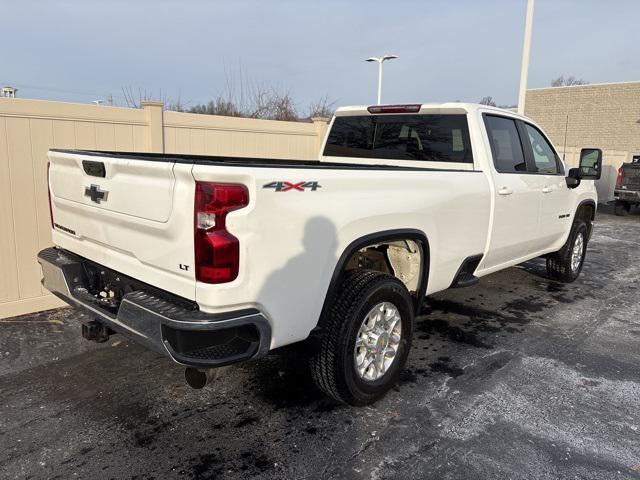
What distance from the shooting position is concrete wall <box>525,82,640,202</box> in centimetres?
2830

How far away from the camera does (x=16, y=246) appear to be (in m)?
4.88

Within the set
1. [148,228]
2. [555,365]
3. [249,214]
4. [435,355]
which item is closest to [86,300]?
[148,228]

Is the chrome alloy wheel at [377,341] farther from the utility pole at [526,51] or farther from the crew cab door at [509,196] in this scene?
the utility pole at [526,51]

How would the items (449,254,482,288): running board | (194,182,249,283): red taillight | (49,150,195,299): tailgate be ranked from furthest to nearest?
(449,254,482,288): running board < (49,150,195,299): tailgate < (194,182,249,283): red taillight

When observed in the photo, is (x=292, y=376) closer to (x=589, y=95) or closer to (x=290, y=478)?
(x=290, y=478)

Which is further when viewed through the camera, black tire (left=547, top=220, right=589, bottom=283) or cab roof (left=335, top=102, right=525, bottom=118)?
black tire (left=547, top=220, right=589, bottom=283)

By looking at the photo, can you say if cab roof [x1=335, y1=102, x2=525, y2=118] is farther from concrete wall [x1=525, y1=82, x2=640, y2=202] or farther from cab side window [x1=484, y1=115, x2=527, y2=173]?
concrete wall [x1=525, y1=82, x2=640, y2=202]

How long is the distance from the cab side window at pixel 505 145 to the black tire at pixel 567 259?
1.97 meters

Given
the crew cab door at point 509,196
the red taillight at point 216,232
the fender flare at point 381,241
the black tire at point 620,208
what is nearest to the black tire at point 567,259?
the crew cab door at point 509,196

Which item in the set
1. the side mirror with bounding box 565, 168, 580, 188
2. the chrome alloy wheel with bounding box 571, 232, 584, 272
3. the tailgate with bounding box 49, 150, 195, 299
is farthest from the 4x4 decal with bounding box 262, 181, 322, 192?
the chrome alloy wheel with bounding box 571, 232, 584, 272

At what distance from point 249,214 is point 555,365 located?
3113 mm

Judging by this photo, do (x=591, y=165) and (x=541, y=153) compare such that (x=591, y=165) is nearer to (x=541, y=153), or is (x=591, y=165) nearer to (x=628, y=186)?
(x=541, y=153)

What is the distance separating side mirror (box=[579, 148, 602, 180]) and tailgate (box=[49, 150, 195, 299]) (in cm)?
475

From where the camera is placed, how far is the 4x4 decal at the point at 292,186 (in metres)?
2.50
